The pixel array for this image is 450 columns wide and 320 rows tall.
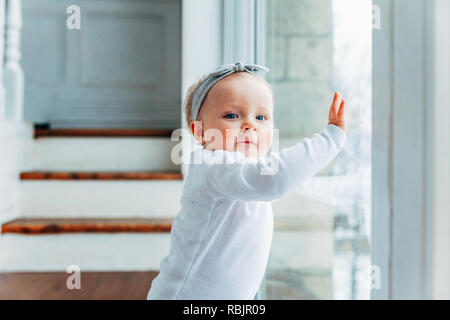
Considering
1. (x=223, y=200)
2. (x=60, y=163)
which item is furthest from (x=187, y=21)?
(x=223, y=200)

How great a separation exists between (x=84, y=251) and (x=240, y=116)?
1116 mm

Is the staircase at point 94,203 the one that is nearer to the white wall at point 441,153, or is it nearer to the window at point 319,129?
the window at point 319,129

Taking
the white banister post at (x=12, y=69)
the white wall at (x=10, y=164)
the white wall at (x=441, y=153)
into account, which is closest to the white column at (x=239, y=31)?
the white wall at (x=441, y=153)

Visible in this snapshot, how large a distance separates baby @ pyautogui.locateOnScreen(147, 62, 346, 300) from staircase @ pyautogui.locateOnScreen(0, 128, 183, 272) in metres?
0.82

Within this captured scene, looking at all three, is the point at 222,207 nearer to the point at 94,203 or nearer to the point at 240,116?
the point at 240,116

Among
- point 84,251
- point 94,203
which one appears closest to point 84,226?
point 84,251

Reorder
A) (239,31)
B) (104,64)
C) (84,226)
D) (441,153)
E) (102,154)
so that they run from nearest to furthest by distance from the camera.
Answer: (441,153), (239,31), (84,226), (102,154), (104,64)

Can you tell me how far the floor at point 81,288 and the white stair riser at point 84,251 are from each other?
34mm

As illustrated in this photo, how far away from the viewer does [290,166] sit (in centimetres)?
60

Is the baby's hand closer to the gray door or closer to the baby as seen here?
the baby

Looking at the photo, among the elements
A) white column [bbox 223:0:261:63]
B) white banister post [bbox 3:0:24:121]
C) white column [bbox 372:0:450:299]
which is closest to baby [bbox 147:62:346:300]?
white column [bbox 372:0:450:299]

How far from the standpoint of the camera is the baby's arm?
1.97 ft

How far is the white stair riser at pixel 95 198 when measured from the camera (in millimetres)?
1726

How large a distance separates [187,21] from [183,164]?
63 centimetres
